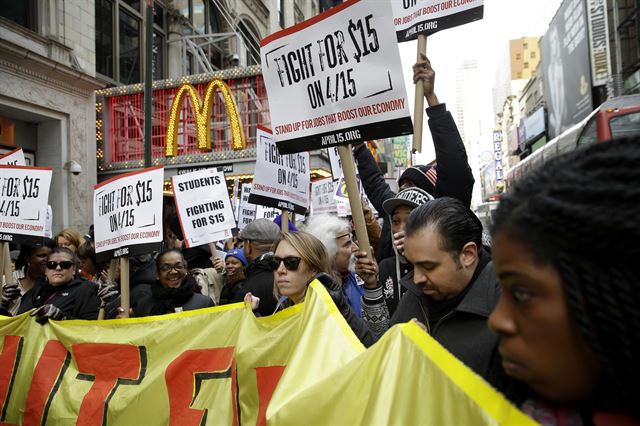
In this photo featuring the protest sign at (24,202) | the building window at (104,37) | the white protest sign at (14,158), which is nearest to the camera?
the protest sign at (24,202)

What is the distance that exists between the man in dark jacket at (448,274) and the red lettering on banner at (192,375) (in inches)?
45.2

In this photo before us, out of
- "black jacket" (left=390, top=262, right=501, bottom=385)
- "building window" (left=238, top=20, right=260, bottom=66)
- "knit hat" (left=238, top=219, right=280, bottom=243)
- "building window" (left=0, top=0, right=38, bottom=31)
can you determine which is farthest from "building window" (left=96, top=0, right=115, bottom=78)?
"black jacket" (left=390, top=262, right=501, bottom=385)

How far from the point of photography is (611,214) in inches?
31.5

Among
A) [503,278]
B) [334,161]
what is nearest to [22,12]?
[334,161]

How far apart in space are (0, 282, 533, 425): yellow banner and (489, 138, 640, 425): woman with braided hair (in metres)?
0.19

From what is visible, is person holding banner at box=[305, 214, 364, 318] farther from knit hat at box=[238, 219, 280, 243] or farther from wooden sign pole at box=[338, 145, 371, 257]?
wooden sign pole at box=[338, 145, 371, 257]

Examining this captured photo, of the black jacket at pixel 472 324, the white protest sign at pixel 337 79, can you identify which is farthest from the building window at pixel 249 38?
the black jacket at pixel 472 324

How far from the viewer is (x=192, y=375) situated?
2.84m

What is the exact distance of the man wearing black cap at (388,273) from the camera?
266 centimetres

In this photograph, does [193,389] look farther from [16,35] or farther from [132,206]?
[16,35]

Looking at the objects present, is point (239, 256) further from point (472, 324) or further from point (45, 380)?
point (472, 324)

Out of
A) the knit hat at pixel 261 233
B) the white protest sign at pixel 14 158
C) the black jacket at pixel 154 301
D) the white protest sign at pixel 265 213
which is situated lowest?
the black jacket at pixel 154 301

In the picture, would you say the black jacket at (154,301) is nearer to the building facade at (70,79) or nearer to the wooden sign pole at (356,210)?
the wooden sign pole at (356,210)

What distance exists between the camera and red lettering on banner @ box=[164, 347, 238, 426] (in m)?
2.69
